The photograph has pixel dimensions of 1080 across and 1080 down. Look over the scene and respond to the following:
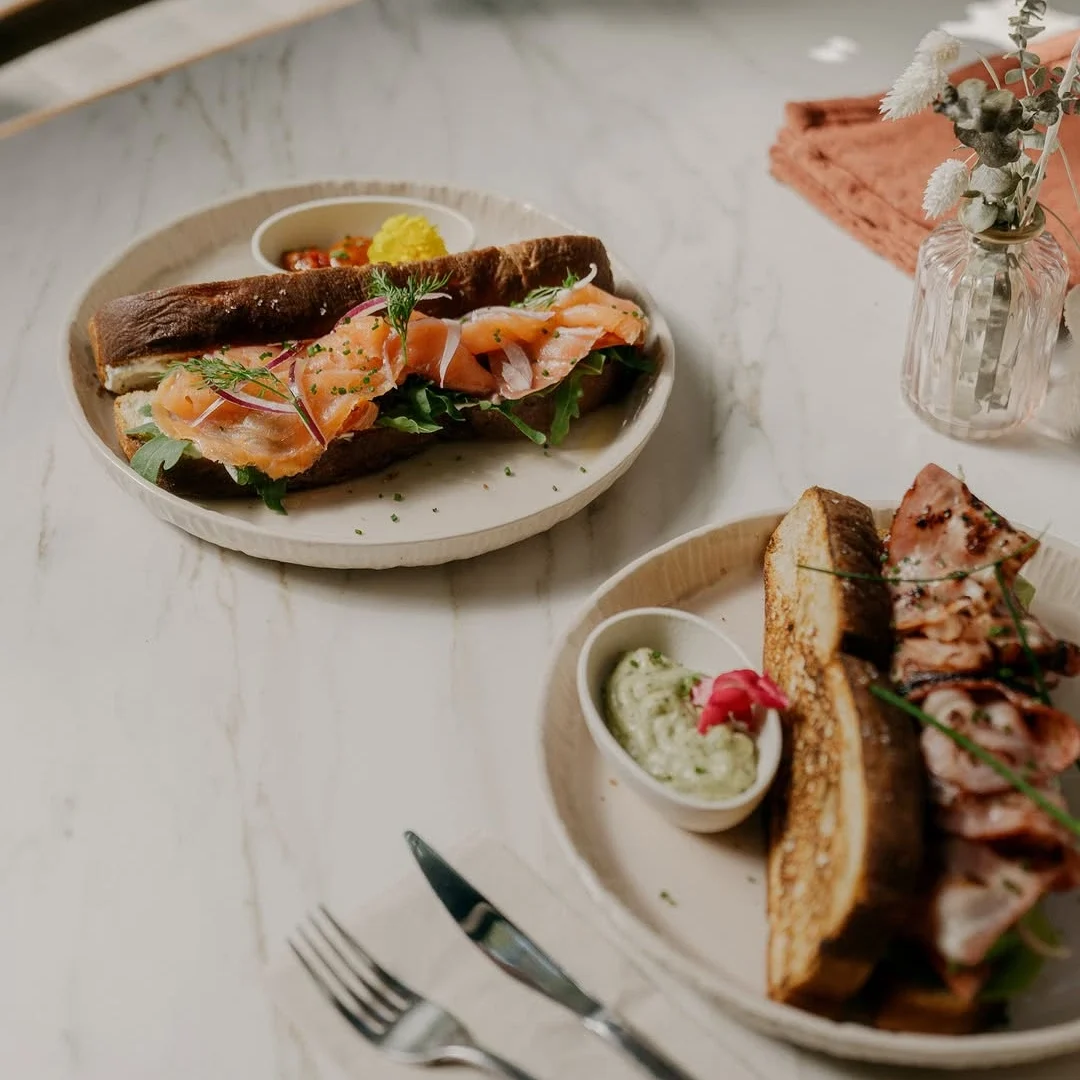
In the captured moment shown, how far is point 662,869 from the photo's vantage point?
58.4 inches

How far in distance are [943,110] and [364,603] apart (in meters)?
1.23

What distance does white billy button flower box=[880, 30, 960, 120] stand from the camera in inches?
68.8

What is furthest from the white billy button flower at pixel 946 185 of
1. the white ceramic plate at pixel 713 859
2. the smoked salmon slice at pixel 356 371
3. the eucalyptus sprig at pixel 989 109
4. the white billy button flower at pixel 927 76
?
the smoked salmon slice at pixel 356 371

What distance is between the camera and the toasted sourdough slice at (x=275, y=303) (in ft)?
7.22

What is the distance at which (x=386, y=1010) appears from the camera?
1335 millimetres

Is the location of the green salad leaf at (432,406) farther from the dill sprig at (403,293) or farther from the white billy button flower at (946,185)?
the white billy button flower at (946,185)

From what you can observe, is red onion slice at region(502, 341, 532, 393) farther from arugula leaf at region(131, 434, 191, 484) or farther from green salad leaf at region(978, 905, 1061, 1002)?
green salad leaf at region(978, 905, 1061, 1002)

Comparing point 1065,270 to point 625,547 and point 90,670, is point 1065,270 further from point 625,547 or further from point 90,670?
point 90,670

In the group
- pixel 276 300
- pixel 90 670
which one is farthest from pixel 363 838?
pixel 276 300

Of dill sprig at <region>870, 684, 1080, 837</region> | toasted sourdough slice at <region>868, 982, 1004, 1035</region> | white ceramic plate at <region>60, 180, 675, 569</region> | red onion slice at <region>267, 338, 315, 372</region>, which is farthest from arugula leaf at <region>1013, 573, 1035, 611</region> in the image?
red onion slice at <region>267, 338, 315, 372</region>

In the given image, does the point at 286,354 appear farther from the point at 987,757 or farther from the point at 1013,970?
the point at 1013,970

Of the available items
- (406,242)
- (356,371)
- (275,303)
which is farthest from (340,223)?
(356,371)

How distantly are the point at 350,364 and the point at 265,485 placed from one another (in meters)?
0.27

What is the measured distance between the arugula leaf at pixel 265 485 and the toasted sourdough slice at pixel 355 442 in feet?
0.09
